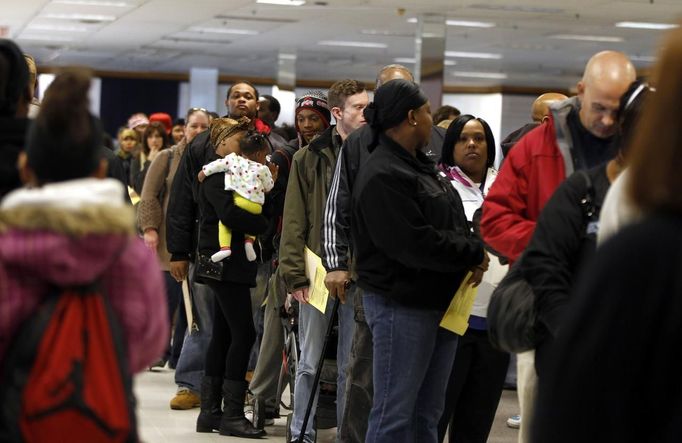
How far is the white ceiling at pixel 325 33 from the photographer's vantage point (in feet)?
50.5

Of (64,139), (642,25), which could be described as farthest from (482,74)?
(64,139)

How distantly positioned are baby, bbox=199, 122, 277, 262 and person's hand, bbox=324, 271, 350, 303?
1.05 meters

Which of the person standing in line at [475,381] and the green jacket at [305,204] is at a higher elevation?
the green jacket at [305,204]

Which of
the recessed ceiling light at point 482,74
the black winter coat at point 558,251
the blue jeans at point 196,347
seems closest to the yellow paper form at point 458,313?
the black winter coat at point 558,251

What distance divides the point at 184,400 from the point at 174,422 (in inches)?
15.9

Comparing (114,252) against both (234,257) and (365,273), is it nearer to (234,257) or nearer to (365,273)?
(365,273)

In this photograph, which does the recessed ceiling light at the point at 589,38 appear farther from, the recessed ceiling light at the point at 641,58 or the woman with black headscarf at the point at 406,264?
the woman with black headscarf at the point at 406,264

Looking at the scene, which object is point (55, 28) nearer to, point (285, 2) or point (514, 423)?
point (285, 2)

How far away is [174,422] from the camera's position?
662 centimetres

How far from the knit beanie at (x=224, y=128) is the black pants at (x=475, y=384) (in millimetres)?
1927

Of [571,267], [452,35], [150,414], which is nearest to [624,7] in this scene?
[452,35]

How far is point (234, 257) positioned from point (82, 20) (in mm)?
13099

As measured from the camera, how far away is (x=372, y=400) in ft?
15.4

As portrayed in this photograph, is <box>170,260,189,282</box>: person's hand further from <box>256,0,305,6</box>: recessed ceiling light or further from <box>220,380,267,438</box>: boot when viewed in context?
<box>256,0,305,6</box>: recessed ceiling light
